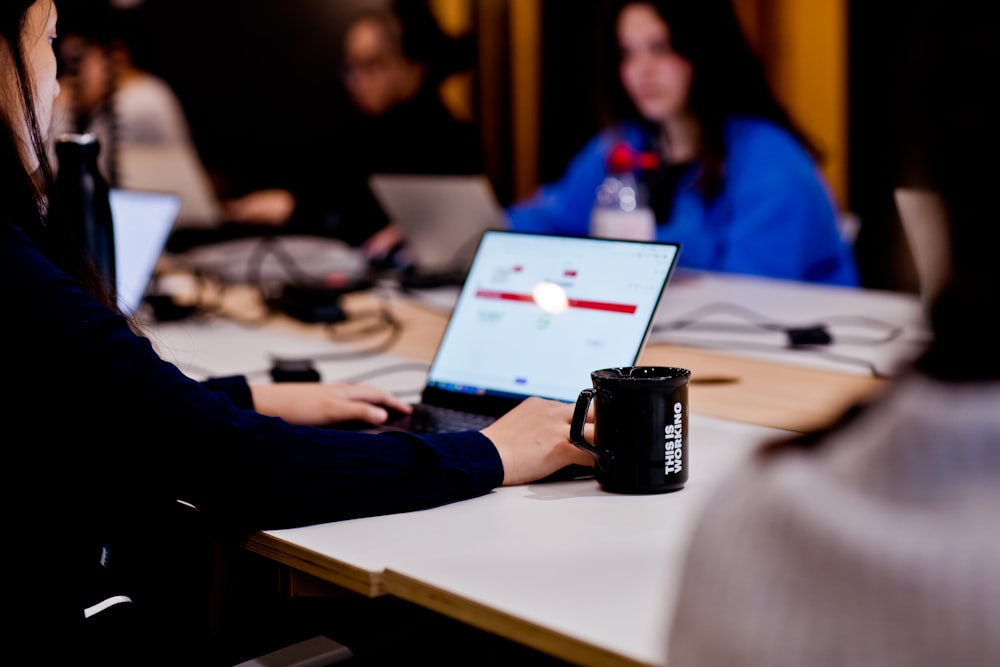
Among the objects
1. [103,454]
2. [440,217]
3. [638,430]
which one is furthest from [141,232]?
[638,430]

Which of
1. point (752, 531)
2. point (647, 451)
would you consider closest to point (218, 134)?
point (647, 451)

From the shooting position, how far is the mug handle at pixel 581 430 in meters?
1.09

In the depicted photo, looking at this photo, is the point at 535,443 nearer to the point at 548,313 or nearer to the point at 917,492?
the point at 548,313

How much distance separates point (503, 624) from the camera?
822 mm

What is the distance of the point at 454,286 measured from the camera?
2.51m

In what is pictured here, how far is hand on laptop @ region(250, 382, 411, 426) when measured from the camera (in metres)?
1.32

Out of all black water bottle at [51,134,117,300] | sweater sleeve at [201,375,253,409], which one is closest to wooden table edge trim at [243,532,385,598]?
sweater sleeve at [201,375,253,409]

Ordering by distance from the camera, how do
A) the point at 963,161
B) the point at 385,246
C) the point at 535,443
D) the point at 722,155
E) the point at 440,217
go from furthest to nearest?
1. the point at 385,246
2. the point at 722,155
3. the point at 440,217
4. the point at 535,443
5. the point at 963,161

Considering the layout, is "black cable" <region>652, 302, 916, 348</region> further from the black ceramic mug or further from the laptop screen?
the black ceramic mug

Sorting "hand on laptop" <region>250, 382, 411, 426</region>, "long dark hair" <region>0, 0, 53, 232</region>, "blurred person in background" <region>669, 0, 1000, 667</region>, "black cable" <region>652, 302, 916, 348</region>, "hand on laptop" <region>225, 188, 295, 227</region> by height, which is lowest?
"black cable" <region>652, 302, 916, 348</region>

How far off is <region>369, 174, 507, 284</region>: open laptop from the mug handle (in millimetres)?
1357

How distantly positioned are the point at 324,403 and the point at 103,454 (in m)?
0.39

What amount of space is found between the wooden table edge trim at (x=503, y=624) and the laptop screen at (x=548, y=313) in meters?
0.42

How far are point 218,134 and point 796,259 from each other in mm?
3208
